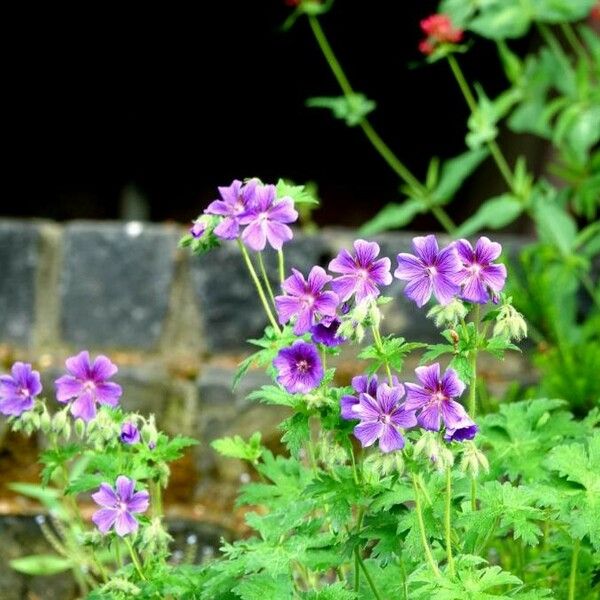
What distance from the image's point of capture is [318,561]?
1647mm

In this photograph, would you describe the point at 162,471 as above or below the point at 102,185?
below

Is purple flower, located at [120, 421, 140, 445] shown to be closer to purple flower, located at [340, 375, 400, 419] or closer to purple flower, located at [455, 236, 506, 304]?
purple flower, located at [340, 375, 400, 419]

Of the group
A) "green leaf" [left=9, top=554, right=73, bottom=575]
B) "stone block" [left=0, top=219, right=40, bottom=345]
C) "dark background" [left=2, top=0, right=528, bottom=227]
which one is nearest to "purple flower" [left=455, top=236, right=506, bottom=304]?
"green leaf" [left=9, top=554, right=73, bottom=575]

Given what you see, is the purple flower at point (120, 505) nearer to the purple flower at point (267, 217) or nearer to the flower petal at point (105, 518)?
the flower petal at point (105, 518)

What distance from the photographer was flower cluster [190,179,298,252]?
5.28ft

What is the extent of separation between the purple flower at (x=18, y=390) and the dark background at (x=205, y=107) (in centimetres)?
253

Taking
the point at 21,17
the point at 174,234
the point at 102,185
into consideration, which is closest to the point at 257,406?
the point at 174,234

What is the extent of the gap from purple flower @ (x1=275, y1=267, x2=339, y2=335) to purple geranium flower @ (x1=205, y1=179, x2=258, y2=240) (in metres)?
0.12

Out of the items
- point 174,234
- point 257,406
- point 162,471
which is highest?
point 174,234

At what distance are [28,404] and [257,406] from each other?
156 cm

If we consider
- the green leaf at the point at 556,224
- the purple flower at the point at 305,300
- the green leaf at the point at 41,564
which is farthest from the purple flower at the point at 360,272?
the green leaf at the point at 556,224

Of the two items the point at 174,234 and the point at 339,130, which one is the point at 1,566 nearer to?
the point at 174,234

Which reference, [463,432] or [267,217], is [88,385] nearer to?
[267,217]

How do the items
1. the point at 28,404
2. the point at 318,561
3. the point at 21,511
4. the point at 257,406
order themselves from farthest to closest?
the point at 257,406
the point at 21,511
the point at 28,404
the point at 318,561
